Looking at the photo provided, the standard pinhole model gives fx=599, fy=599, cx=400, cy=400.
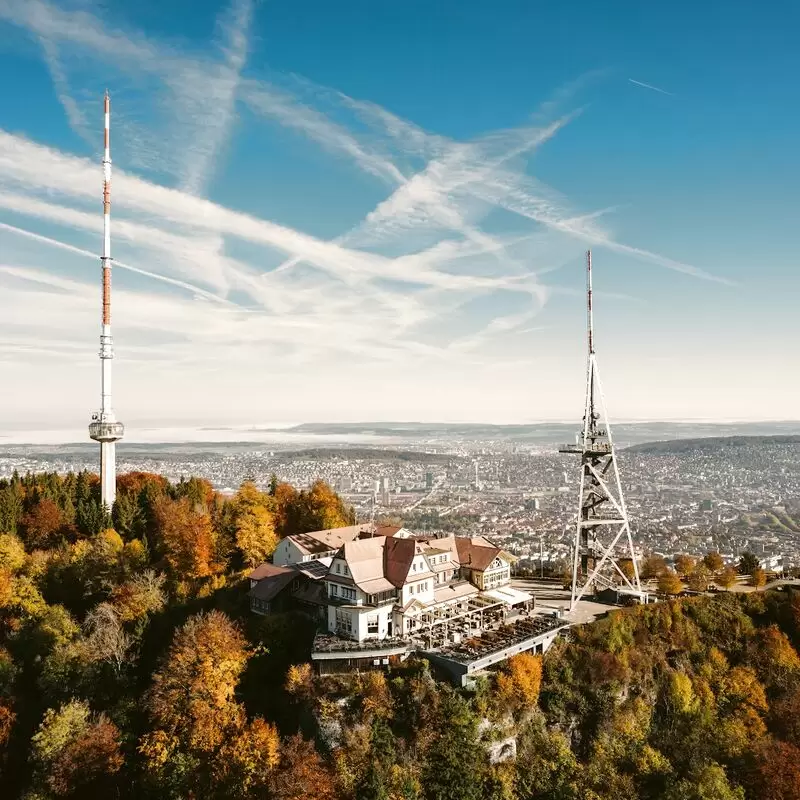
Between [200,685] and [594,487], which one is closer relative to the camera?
[200,685]

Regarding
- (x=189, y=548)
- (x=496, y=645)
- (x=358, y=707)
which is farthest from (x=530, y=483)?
(x=358, y=707)

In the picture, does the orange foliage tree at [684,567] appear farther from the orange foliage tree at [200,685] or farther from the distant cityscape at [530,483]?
the orange foliage tree at [200,685]

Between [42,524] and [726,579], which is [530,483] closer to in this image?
[726,579]

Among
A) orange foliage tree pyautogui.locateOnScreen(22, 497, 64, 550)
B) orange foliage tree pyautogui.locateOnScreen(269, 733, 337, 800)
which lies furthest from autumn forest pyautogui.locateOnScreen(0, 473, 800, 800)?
orange foliage tree pyautogui.locateOnScreen(22, 497, 64, 550)

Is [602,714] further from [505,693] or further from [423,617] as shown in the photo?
[423,617]

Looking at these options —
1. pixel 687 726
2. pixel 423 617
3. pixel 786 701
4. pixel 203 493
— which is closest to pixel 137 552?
pixel 203 493

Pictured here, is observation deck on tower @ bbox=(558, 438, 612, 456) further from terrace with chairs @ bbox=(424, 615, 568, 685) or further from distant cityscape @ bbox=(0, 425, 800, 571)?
distant cityscape @ bbox=(0, 425, 800, 571)
